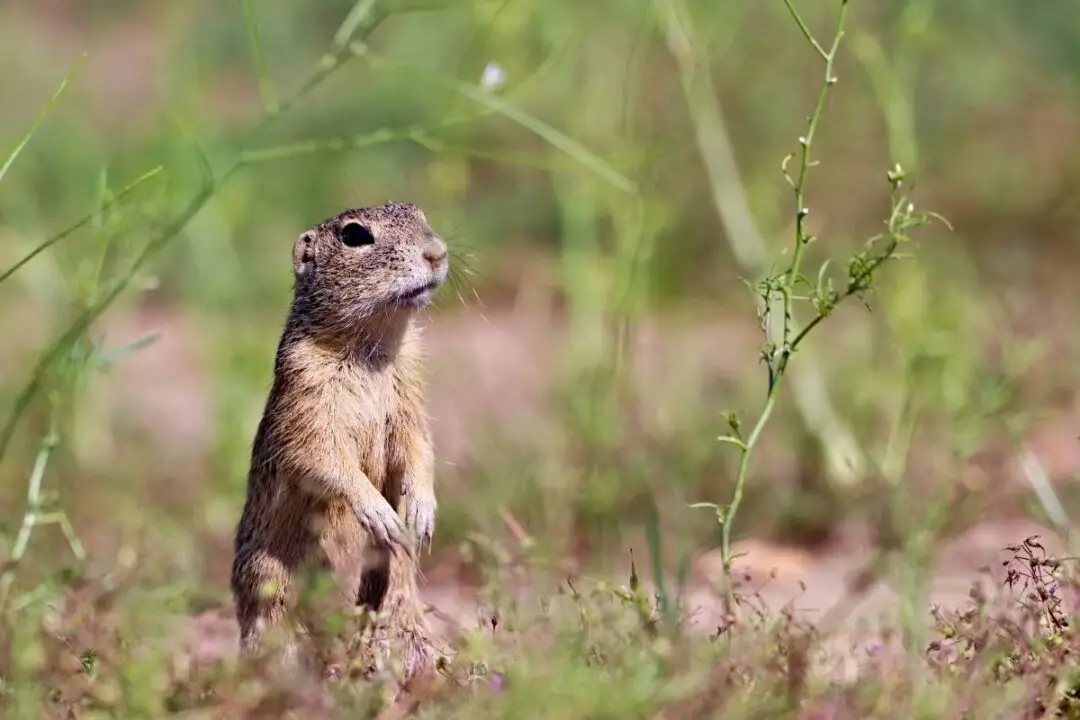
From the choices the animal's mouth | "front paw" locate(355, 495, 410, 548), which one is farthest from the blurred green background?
"front paw" locate(355, 495, 410, 548)

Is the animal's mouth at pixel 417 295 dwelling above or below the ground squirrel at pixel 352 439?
above

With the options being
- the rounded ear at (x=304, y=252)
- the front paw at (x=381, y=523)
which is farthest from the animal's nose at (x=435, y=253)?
the front paw at (x=381, y=523)

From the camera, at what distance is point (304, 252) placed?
4.15 metres

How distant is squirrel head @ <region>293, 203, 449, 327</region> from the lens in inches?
150

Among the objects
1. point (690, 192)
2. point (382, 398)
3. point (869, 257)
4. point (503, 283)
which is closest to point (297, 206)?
point (503, 283)

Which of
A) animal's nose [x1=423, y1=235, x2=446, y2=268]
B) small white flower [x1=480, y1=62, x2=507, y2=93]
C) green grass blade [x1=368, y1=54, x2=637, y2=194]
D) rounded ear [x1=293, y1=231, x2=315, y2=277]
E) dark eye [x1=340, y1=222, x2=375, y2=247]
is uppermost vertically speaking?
small white flower [x1=480, y1=62, x2=507, y2=93]

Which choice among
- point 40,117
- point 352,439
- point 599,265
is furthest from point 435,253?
point 599,265

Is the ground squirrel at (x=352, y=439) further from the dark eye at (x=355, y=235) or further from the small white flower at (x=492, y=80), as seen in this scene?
the small white flower at (x=492, y=80)

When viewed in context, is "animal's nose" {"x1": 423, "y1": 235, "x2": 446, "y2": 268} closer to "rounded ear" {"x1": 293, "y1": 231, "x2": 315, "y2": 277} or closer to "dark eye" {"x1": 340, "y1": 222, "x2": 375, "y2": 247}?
Answer: "dark eye" {"x1": 340, "y1": 222, "x2": 375, "y2": 247}

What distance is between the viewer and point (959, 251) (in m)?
7.52

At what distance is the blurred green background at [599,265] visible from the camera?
17.4 feet

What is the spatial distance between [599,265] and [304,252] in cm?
272

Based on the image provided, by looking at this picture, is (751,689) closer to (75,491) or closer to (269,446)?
(269,446)

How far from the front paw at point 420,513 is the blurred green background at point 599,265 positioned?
0.21 metres
